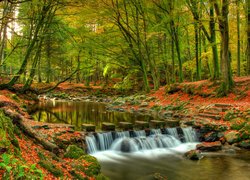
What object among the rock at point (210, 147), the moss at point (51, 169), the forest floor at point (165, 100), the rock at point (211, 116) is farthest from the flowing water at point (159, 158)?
the moss at point (51, 169)

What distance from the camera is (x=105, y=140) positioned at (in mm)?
11258

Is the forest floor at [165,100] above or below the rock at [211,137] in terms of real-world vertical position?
above

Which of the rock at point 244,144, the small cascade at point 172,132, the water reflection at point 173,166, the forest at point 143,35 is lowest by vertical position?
the water reflection at point 173,166

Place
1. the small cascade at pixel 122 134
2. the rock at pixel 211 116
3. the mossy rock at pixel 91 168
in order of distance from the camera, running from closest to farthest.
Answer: the mossy rock at pixel 91 168 → the small cascade at pixel 122 134 → the rock at pixel 211 116

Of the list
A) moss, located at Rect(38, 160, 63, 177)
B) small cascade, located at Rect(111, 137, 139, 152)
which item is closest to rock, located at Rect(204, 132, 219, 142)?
small cascade, located at Rect(111, 137, 139, 152)

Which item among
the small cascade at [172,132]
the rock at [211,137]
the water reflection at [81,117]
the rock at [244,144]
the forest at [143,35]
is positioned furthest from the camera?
the forest at [143,35]

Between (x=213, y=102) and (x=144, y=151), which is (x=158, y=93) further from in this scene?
(x=144, y=151)

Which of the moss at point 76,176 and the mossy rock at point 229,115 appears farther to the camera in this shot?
the mossy rock at point 229,115

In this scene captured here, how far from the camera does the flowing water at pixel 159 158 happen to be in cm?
822

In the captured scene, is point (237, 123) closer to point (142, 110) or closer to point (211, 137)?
point (211, 137)

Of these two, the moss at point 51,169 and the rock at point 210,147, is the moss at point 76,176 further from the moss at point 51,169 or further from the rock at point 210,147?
the rock at point 210,147

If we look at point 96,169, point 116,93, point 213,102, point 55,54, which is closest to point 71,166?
point 96,169

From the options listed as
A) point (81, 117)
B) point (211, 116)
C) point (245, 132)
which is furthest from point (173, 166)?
point (81, 117)

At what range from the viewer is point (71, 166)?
642 cm
